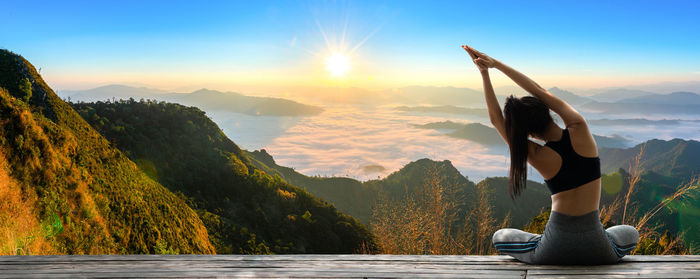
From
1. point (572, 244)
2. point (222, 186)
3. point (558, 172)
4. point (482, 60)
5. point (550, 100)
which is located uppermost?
point (482, 60)

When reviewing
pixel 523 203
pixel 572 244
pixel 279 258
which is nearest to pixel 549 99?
pixel 572 244

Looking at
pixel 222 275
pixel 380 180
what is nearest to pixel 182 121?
pixel 380 180

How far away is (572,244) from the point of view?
2072 mm

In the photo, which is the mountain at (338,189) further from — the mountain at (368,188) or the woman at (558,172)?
the woman at (558,172)

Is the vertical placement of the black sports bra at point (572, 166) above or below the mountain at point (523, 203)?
above

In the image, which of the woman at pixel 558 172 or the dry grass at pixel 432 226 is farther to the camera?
the dry grass at pixel 432 226

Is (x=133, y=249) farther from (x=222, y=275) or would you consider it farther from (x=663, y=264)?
(x=663, y=264)

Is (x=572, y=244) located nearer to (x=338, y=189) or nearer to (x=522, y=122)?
(x=522, y=122)

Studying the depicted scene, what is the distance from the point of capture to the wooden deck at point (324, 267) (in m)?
2.05

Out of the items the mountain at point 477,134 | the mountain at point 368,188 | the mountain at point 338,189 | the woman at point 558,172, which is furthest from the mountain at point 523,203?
the mountain at point 477,134

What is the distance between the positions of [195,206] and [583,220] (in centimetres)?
1731

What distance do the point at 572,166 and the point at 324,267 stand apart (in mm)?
1459

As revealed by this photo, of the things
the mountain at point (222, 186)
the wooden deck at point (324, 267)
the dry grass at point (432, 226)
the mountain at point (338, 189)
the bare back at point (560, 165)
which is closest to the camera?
the bare back at point (560, 165)

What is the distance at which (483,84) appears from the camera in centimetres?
227
